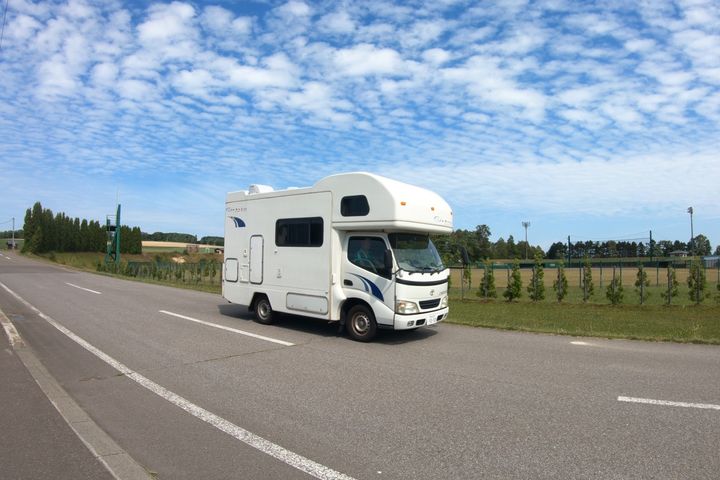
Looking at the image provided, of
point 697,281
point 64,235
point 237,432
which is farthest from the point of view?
point 64,235

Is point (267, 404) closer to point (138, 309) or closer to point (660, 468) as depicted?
point (660, 468)

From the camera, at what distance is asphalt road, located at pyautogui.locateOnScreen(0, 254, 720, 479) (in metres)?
3.91

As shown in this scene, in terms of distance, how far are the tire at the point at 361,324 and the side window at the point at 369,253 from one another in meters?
0.80

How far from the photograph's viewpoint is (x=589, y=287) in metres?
22.1

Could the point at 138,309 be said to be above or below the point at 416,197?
below

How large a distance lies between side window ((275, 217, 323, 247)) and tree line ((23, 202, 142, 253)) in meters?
99.4

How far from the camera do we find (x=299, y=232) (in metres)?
10.3

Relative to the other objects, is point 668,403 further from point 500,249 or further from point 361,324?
point 500,249

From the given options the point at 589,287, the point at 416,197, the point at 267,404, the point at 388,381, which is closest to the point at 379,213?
the point at 416,197

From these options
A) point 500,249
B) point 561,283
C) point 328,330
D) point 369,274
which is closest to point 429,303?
point 369,274

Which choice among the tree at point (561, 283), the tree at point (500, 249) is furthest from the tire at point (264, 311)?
the tree at point (500, 249)

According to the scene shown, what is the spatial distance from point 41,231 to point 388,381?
10935 centimetres

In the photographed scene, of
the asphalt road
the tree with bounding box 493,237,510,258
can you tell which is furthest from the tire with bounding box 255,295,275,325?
the tree with bounding box 493,237,510,258

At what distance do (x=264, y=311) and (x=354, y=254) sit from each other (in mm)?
3090
